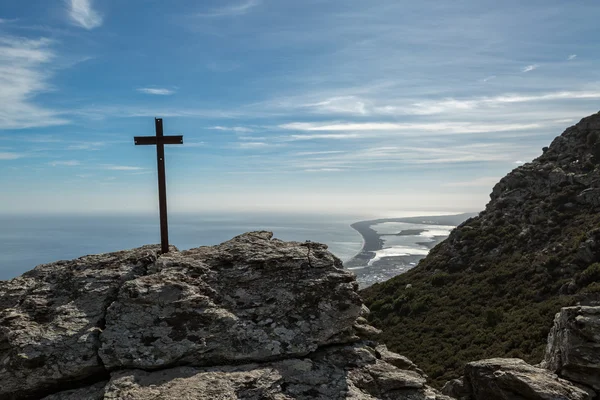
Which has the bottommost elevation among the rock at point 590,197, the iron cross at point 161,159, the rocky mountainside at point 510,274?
the rocky mountainside at point 510,274

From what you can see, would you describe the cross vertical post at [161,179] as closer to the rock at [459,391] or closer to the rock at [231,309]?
the rock at [231,309]

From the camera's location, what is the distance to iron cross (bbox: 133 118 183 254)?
10711 millimetres

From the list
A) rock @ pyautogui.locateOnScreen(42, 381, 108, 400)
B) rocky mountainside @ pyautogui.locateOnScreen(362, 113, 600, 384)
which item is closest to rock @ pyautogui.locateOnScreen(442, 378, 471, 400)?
rock @ pyautogui.locateOnScreen(42, 381, 108, 400)

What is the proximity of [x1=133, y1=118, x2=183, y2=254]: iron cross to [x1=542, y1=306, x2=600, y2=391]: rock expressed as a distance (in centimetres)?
1079

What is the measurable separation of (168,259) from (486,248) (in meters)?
42.0

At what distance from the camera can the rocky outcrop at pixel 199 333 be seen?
24.1 feet

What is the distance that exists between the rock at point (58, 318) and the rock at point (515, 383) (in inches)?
350

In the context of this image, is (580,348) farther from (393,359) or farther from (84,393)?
(84,393)

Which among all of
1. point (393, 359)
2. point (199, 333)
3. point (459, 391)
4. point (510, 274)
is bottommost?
point (510, 274)

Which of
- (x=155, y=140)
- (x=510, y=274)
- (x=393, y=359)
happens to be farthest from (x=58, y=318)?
(x=510, y=274)

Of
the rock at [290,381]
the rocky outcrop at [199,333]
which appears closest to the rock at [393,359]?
the rocky outcrop at [199,333]

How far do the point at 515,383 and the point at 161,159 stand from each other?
35.8ft

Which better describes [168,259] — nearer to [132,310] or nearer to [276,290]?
[132,310]

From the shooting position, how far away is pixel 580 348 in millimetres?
8609
